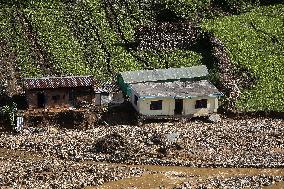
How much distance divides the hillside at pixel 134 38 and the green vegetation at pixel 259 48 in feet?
0.37

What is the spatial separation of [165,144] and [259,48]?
84.3 feet

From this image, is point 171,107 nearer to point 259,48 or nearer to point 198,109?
point 198,109

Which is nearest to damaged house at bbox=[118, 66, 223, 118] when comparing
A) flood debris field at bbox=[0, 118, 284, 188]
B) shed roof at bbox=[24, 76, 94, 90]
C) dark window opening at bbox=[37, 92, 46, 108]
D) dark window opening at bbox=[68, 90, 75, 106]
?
flood debris field at bbox=[0, 118, 284, 188]

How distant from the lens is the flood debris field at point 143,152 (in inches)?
2613

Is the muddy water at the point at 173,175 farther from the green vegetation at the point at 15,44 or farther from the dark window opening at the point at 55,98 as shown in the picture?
the green vegetation at the point at 15,44

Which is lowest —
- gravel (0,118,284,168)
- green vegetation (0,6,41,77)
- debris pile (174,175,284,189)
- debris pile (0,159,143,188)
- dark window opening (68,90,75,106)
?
debris pile (174,175,284,189)

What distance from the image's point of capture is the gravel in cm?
7025

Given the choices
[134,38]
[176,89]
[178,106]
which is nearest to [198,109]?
[178,106]

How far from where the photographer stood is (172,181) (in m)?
66.5

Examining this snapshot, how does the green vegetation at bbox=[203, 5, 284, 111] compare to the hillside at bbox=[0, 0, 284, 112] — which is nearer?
the green vegetation at bbox=[203, 5, 284, 111]

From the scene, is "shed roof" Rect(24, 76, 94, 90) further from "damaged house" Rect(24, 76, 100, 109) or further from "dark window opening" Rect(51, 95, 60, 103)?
"dark window opening" Rect(51, 95, 60, 103)

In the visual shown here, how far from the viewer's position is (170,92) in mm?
78000

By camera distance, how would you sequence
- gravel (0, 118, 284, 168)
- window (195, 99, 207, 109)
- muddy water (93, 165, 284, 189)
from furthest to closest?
window (195, 99, 207, 109) < gravel (0, 118, 284, 168) < muddy water (93, 165, 284, 189)

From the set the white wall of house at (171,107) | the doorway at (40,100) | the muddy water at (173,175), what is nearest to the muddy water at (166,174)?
the muddy water at (173,175)
